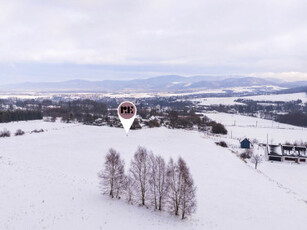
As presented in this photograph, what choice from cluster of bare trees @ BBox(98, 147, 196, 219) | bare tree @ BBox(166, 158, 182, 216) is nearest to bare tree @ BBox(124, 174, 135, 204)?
cluster of bare trees @ BBox(98, 147, 196, 219)

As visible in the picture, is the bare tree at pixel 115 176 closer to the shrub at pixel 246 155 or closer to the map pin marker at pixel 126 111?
the map pin marker at pixel 126 111

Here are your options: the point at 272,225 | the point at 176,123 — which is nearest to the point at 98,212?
the point at 272,225

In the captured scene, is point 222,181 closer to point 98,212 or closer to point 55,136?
point 98,212

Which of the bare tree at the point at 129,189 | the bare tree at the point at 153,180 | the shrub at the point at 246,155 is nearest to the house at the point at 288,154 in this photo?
the shrub at the point at 246,155

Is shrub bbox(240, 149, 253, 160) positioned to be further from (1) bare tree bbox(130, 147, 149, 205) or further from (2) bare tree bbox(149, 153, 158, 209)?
(1) bare tree bbox(130, 147, 149, 205)

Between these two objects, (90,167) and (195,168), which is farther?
(195,168)

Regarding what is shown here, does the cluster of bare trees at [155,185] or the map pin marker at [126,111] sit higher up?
the map pin marker at [126,111]
